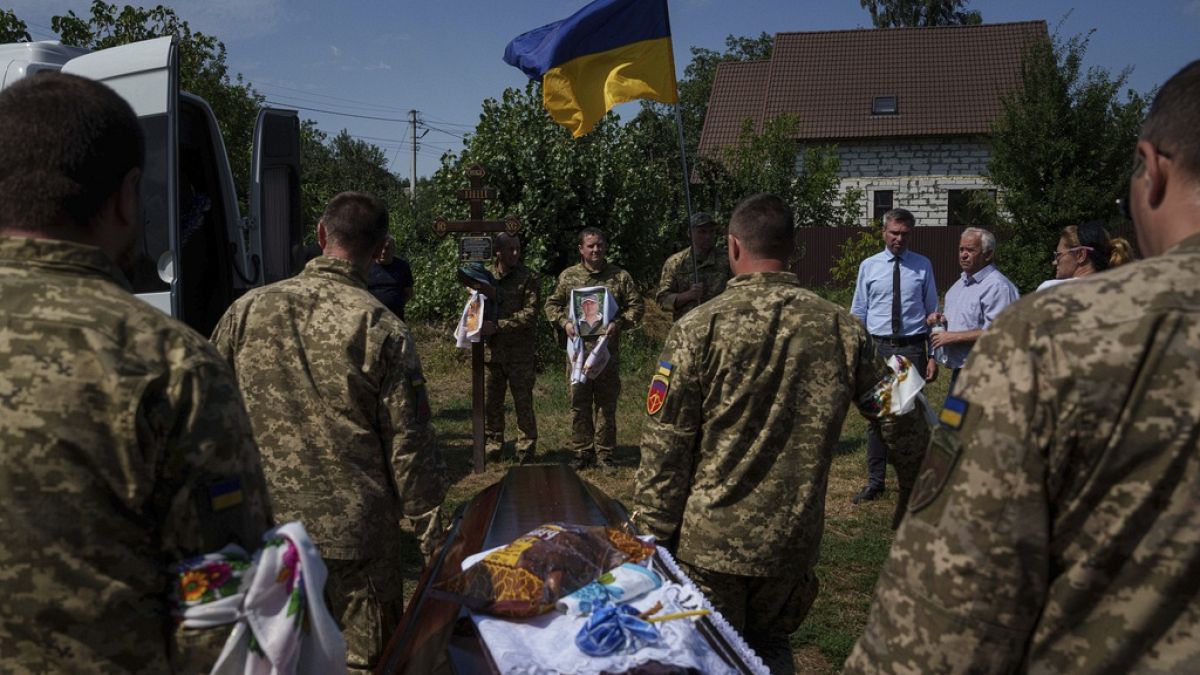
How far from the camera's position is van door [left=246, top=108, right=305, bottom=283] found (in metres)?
5.96

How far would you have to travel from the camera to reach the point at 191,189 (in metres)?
5.83

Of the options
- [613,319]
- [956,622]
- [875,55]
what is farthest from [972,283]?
[875,55]

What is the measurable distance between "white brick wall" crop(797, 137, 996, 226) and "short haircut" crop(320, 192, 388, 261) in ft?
81.2

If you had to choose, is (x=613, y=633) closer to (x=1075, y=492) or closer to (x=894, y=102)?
(x=1075, y=492)

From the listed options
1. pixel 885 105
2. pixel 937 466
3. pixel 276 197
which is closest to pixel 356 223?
pixel 937 466

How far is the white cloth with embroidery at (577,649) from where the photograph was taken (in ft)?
7.06

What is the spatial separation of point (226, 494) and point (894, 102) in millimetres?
28261

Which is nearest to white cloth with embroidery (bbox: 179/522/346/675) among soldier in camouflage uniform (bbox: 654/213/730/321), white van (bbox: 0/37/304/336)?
white van (bbox: 0/37/304/336)

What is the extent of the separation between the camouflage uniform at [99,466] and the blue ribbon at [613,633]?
95 centimetres

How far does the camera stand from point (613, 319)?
7.26 m

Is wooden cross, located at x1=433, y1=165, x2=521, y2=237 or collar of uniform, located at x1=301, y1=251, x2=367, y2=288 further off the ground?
wooden cross, located at x1=433, y1=165, x2=521, y2=237

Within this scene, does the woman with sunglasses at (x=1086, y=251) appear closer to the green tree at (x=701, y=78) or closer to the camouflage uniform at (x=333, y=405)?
the camouflage uniform at (x=333, y=405)

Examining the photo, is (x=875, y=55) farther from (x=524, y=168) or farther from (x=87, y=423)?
(x=87, y=423)

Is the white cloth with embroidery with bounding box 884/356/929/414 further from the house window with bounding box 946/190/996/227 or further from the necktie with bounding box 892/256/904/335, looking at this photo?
the house window with bounding box 946/190/996/227
